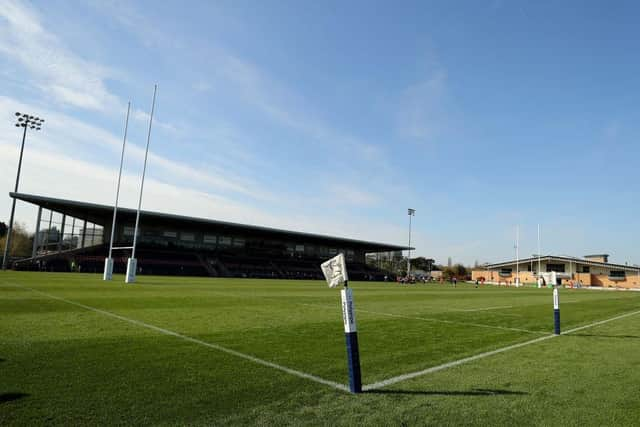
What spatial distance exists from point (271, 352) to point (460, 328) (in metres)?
6.23

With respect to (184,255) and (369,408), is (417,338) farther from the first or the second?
(184,255)

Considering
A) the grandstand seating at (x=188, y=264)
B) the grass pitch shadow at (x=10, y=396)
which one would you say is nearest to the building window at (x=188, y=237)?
the grandstand seating at (x=188, y=264)

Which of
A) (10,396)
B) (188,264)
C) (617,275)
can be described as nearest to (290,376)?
(10,396)

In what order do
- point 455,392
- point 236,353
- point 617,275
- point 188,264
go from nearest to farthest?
point 455,392, point 236,353, point 188,264, point 617,275

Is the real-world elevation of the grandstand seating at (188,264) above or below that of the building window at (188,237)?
below

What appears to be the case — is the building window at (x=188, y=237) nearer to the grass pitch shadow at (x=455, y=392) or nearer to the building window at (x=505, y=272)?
the grass pitch shadow at (x=455, y=392)

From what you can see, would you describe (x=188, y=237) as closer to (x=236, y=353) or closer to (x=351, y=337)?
(x=236, y=353)

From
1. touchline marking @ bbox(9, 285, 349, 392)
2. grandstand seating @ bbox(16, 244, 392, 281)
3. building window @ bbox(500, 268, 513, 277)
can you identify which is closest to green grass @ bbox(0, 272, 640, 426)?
touchline marking @ bbox(9, 285, 349, 392)

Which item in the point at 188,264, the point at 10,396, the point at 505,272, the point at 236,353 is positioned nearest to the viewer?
the point at 10,396

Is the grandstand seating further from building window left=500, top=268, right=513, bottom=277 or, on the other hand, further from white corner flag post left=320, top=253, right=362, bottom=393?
white corner flag post left=320, top=253, right=362, bottom=393

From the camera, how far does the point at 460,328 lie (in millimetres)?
10617

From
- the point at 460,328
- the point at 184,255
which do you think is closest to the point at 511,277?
the point at 184,255

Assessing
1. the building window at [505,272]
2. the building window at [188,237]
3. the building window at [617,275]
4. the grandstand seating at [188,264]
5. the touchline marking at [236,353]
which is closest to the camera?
the touchline marking at [236,353]

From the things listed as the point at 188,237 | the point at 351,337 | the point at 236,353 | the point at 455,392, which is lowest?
the point at 236,353
